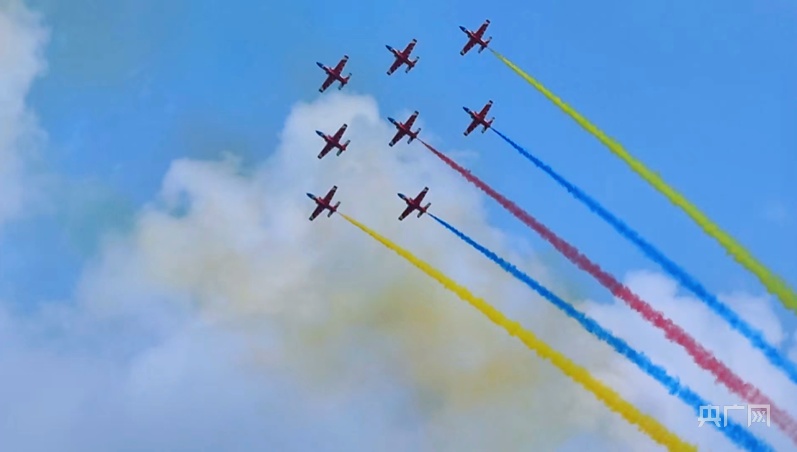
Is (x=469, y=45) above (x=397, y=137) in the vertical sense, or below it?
above

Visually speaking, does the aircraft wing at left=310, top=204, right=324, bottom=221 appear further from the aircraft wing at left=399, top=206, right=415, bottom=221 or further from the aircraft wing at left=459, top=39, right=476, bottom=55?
the aircraft wing at left=459, top=39, right=476, bottom=55

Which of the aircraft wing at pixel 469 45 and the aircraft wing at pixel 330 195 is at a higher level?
the aircraft wing at pixel 469 45

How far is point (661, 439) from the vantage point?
265ft

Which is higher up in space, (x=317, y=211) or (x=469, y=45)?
(x=469, y=45)

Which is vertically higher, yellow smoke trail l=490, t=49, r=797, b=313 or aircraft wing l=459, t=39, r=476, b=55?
aircraft wing l=459, t=39, r=476, b=55

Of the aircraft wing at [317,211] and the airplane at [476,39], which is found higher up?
the airplane at [476,39]

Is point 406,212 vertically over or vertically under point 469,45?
under

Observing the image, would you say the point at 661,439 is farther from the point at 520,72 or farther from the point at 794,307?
the point at 520,72

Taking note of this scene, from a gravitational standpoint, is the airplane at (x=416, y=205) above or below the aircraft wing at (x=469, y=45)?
below

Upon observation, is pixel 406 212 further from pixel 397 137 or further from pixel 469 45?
pixel 469 45

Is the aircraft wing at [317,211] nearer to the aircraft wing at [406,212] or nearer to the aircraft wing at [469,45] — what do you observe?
the aircraft wing at [406,212]

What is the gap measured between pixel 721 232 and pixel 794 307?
8.57 metres

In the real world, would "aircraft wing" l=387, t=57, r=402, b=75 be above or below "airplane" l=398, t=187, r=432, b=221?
above

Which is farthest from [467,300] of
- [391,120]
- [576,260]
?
[391,120]
